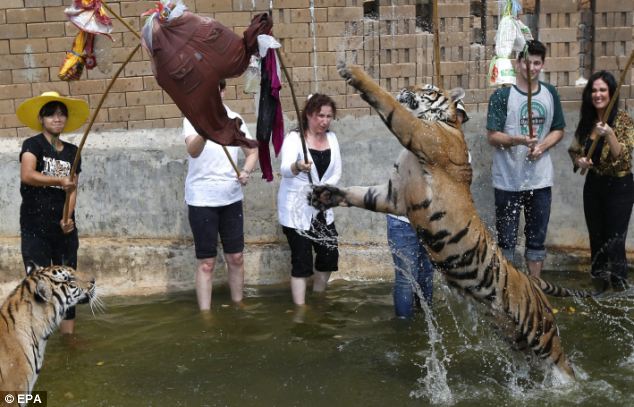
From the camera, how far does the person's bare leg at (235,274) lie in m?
6.93

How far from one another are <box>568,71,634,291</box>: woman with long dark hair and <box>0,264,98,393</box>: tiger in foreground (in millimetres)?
4096

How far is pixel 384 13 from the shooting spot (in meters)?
7.64

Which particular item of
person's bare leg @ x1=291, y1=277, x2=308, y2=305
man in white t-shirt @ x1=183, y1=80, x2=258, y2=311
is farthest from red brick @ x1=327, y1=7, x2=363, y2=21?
person's bare leg @ x1=291, y1=277, x2=308, y2=305

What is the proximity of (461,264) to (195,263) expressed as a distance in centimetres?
325

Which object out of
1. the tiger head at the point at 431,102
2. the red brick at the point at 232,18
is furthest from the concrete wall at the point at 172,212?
the tiger head at the point at 431,102

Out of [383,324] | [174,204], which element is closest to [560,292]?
[383,324]

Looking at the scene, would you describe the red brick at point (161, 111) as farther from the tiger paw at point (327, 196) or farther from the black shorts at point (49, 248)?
the tiger paw at point (327, 196)

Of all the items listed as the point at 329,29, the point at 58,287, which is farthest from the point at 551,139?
the point at 58,287

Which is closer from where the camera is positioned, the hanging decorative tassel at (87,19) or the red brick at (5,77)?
the hanging decorative tassel at (87,19)

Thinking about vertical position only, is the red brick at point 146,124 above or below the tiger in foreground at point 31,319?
above

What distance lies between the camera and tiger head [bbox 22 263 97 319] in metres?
4.75

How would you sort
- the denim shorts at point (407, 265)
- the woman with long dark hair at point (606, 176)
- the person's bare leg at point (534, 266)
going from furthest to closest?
1. the person's bare leg at point (534, 266)
2. the woman with long dark hair at point (606, 176)
3. the denim shorts at point (407, 265)

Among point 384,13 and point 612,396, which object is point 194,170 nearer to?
point 384,13

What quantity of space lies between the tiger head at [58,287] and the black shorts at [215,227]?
63.7 inches
